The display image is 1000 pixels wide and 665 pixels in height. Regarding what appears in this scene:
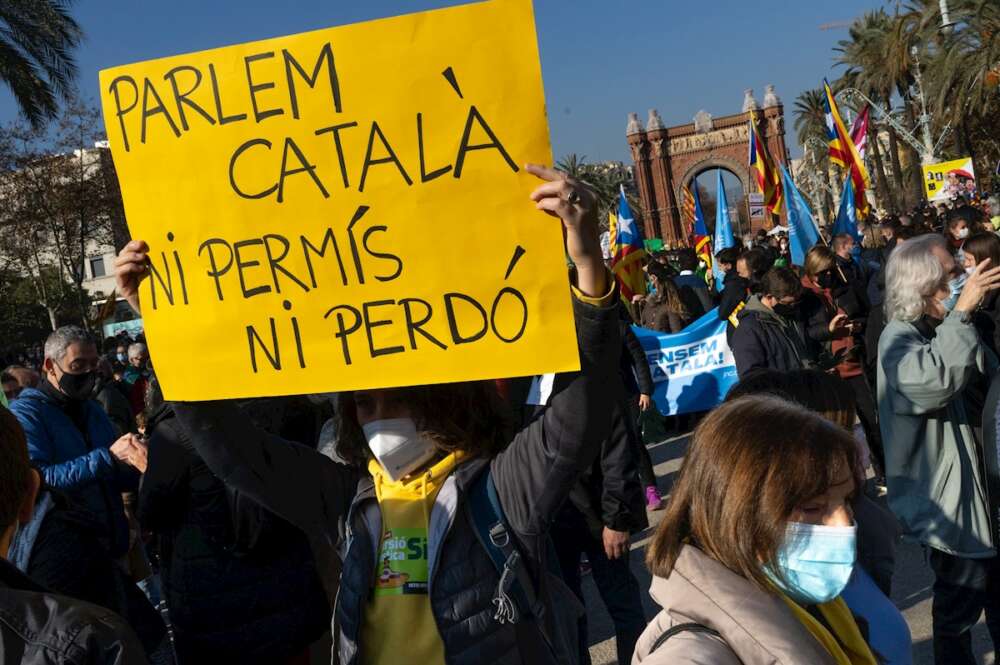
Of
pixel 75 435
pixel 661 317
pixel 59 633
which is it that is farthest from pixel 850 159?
pixel 59 633

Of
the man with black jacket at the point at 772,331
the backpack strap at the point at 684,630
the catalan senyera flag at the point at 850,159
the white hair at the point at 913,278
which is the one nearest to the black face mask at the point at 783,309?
the man with black jacket at the point at 772,331

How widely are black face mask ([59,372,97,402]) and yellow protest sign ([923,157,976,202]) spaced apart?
2102 centimetres

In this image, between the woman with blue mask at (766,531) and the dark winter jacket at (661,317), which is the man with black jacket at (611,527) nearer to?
the woman with blue mask at (766,531)

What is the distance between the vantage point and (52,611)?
1.60 meters

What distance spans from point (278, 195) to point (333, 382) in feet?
1.48

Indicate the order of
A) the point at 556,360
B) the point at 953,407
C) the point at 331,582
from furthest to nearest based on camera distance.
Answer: the point at 953,407
the point at 331,582
the point at 556,360

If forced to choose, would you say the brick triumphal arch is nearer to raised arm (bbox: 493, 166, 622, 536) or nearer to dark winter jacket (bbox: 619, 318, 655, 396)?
dark winter jacket (bbox: 619, 318, 655, 396)

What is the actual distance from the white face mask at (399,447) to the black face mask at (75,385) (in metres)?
2.75

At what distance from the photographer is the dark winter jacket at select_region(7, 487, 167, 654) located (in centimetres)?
303

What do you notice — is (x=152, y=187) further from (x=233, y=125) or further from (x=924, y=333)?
(x=924, y=333)

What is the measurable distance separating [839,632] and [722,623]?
37 cm

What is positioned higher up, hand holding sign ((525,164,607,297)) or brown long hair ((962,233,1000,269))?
hand holding sign ((525,164,607,297))

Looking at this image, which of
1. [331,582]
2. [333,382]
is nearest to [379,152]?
[333,382]

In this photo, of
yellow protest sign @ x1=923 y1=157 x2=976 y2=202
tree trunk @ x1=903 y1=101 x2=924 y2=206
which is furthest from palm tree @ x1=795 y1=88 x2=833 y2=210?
yellow protest sign @ x1=923 y1=157 x2=976 y2=202
